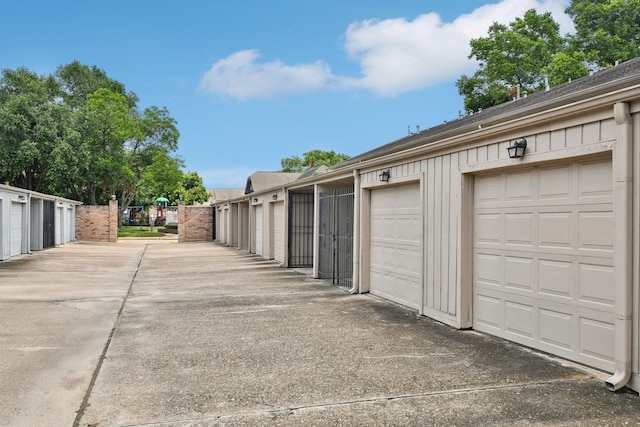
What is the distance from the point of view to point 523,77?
2844 centimetres

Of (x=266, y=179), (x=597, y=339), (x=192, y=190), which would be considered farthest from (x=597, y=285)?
(x=192, y=190)

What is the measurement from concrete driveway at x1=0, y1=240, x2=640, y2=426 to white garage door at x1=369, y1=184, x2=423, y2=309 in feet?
1.42

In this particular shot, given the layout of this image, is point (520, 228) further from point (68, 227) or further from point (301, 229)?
point (68, 227)

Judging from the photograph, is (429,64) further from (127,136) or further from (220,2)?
(127,136)

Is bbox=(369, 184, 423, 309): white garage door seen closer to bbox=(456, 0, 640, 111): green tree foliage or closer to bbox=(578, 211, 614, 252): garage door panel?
bbox=(578, 211, 614, 252): garage door panel

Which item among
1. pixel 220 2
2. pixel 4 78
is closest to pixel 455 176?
pixel 220 2

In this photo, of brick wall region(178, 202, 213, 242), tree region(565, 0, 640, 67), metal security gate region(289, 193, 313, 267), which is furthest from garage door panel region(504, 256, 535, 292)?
brick wall region(178, 202, 213, 242)

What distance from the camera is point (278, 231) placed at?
55.6ft

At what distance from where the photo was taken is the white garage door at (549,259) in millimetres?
4629

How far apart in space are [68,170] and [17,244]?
1477 centimetres

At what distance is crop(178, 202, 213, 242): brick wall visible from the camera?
102 ft

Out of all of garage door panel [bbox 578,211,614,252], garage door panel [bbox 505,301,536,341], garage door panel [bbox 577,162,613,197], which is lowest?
garage door panel [bbox 505,301,536,341]

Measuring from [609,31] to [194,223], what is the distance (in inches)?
1080

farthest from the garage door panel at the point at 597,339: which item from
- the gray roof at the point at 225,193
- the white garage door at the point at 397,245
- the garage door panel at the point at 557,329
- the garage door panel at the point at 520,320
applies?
the gray roof at the point at 225,193
